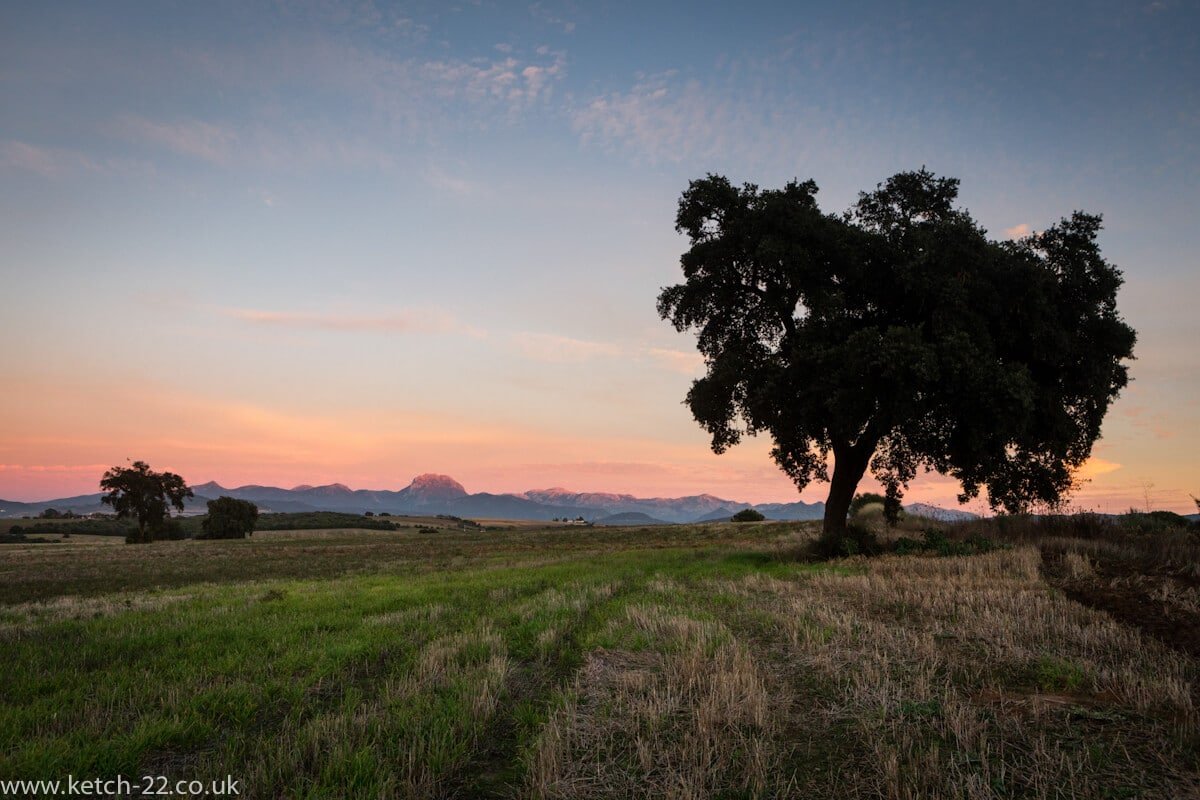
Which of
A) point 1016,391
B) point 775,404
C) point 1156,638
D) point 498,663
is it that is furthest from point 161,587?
point 1016,391

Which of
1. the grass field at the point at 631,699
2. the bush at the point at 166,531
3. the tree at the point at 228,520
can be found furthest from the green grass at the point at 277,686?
the bush at the point at 166,531

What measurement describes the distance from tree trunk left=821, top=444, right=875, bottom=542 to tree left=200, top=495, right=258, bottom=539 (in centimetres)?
8880

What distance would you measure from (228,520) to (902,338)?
9642 centimetres

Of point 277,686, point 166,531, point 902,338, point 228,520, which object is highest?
point 902,338

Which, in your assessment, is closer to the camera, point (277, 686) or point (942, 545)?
point (277, 686)

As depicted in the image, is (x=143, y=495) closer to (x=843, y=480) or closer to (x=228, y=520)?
(x=228, y=520)

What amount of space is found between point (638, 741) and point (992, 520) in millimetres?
29591

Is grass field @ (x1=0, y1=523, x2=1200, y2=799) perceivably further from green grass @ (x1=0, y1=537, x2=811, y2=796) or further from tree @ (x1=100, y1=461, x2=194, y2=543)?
tree @ (x1=100, y1=461, x2=194, y2=543)

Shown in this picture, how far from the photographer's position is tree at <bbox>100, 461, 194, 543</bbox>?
7856cm

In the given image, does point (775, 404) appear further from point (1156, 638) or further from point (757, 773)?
point (757, 773)

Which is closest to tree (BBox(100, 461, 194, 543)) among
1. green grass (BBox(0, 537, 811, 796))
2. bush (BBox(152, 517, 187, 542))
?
bush (BBox(152, 517, 187, 542))

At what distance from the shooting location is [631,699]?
657 cm

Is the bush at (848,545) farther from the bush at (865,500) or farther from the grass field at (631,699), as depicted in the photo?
the bush at (865,500)

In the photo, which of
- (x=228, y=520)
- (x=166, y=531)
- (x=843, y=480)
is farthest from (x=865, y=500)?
(x=166, y=531)
